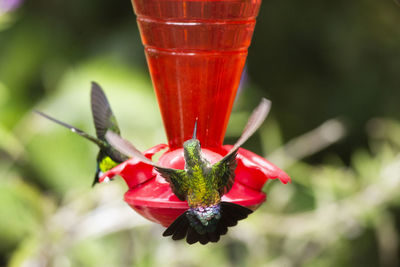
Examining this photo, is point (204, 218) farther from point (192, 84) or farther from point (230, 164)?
point (192, 84)

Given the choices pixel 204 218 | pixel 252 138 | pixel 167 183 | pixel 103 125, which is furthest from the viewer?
pixel 252 138

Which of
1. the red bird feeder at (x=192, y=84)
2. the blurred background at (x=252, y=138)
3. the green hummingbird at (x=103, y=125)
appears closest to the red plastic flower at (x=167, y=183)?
the red bird feeder at (x=192, y=84)

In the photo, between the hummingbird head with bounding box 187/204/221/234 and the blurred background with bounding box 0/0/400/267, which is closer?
the hummingbird head with bounding box 187/204/221/234

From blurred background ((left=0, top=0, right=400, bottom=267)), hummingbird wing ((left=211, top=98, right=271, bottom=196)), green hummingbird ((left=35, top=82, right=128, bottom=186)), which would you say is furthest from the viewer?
blurred background ((left=0, top=0, right=400, bottom=267))

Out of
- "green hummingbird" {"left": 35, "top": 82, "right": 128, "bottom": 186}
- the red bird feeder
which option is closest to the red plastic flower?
the red bird feeder

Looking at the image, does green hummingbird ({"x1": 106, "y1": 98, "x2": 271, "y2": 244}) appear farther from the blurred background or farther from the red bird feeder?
the blurred background

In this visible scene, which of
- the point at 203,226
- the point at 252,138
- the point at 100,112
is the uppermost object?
the point at 100,112

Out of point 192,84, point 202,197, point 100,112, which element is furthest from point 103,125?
point 202,197
